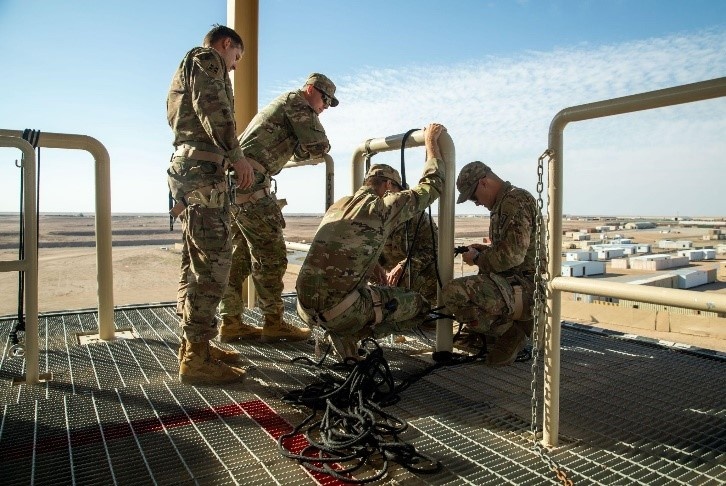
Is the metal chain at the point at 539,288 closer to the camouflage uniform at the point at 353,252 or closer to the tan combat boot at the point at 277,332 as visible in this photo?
the camouflage uniform at the point at 353,252

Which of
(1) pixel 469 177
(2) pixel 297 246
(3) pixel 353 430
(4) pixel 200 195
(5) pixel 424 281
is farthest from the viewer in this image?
(2) pixel 297 246

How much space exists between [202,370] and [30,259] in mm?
990

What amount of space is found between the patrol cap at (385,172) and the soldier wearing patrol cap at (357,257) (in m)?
0.34

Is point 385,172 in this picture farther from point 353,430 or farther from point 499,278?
point 353,430

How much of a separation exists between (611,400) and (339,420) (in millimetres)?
1220

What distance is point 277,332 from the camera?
135 inches

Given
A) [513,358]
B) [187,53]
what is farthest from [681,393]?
[187,53]

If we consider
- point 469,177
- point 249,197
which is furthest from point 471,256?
point 249,197

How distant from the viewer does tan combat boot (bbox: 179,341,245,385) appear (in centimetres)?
255

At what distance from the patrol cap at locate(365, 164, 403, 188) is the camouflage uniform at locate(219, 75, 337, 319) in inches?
11.6

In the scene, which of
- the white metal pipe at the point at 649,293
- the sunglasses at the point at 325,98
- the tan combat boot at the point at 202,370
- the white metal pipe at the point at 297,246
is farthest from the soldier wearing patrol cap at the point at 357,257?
the white metal pipe at the point at 297,246

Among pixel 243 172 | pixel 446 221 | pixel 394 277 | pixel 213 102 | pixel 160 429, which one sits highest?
pixel 213 102

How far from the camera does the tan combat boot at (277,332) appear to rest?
3404mm

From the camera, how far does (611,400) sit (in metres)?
2.37
